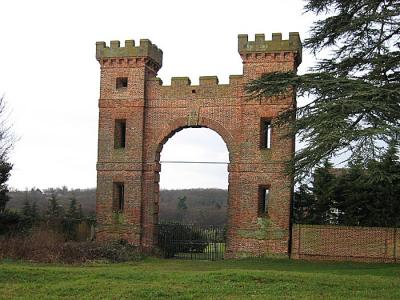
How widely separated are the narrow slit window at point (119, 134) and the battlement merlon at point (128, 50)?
9.07ft

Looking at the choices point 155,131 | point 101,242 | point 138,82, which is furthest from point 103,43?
point 101,242

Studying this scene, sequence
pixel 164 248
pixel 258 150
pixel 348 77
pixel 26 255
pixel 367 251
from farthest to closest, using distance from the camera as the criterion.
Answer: pixel 164 248 < pixel 258 150 < pixel 367 251 < pixel 26 255 < pixel 348 77

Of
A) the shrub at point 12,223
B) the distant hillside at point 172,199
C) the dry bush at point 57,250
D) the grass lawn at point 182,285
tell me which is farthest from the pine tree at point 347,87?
the distant hillside at point 172,199

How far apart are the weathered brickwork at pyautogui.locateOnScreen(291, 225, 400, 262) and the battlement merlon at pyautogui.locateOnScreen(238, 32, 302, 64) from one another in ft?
22.3

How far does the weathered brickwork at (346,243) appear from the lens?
20.6m

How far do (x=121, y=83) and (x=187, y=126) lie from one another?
3.42 metres

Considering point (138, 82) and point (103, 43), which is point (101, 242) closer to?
Result: point (138, 82)

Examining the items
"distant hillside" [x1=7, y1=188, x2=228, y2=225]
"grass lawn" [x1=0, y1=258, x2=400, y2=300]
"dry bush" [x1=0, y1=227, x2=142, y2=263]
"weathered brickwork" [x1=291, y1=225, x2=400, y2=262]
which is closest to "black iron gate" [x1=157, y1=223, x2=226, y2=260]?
"dry bush" [x1=0, y1=227, x2=142, y2=263]

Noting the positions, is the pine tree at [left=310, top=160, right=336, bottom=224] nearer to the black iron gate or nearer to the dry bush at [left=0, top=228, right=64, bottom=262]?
the black iron gate

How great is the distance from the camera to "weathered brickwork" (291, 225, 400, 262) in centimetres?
2061

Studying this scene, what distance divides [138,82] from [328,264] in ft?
34.1

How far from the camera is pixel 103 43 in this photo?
79.7ft

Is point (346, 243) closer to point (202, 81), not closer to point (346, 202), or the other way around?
point (346, 202)

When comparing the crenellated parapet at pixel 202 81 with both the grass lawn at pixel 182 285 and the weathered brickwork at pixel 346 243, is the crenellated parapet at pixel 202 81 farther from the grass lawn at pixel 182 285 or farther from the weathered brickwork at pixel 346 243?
the grass lawn at pixel 182 285
